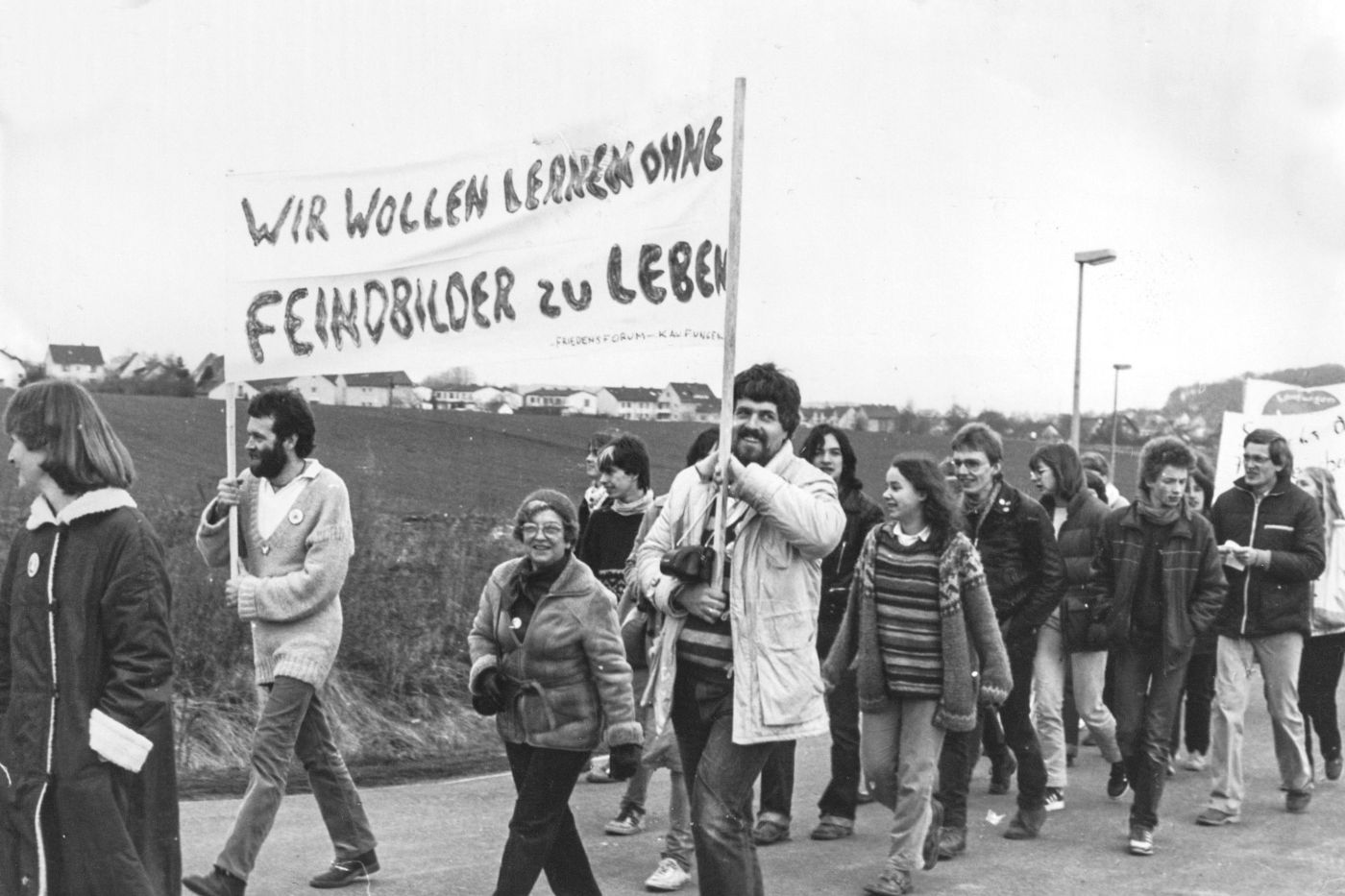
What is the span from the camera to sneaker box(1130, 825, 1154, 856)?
7.19m

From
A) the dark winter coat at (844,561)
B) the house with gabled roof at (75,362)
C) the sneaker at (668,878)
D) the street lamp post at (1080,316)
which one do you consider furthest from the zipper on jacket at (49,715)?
the street lamp post at (1080,316)

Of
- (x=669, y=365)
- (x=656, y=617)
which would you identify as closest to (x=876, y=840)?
(x=656, y=617)

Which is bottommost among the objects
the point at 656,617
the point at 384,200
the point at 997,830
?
the point at 997,830

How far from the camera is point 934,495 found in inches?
254

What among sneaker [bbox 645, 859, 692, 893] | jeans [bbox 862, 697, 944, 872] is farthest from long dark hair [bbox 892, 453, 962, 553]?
sneaker [bbox 645, 859, 692, 893]

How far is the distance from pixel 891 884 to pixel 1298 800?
287 cm

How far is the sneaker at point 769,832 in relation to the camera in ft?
23.5

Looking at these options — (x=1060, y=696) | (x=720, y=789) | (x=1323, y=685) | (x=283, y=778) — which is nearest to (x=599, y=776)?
(x=1060, y=696)

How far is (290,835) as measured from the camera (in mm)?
7004

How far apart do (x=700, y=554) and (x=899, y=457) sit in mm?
1626

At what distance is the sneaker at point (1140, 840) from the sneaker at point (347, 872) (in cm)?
329

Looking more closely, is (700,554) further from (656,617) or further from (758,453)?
(656,617)

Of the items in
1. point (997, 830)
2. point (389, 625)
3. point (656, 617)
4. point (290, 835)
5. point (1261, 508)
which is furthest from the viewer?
point (389, 625)

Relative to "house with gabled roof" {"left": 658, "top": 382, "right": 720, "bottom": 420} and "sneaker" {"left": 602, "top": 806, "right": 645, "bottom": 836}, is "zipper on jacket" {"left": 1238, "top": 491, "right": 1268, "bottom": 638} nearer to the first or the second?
"sneaker" {"left": 602, "top": 806, "right": 645, "bottom": 836}
